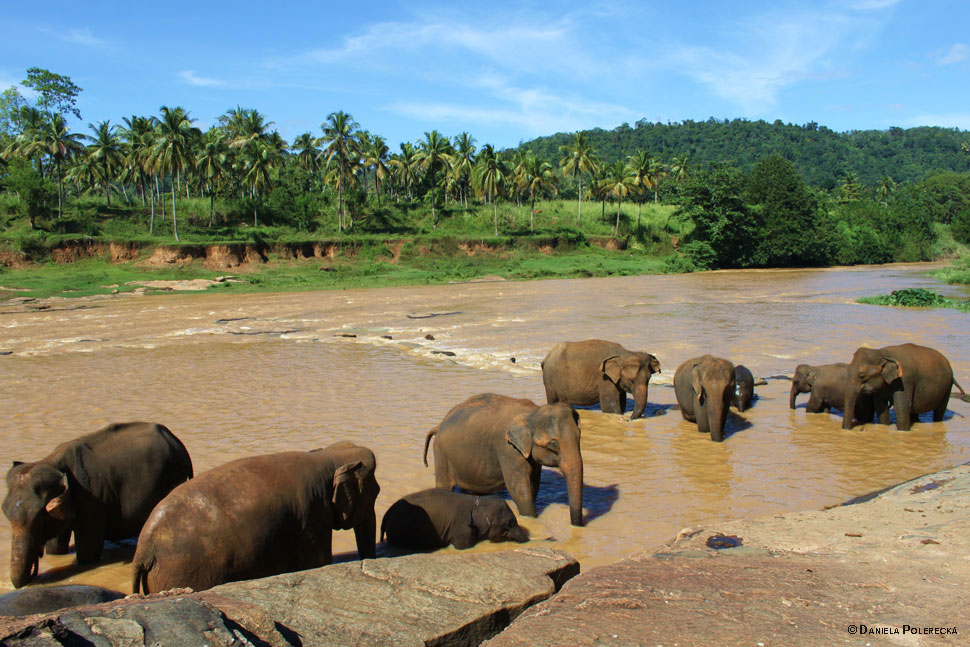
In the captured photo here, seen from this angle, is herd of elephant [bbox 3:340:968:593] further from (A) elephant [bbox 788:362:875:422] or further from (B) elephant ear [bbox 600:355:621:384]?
(A) elephant [bbox 788:362:875:422]

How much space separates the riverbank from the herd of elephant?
86 cm

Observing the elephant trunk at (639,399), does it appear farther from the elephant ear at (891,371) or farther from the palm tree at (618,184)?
the palm tree at (618,184)

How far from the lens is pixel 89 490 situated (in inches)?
262

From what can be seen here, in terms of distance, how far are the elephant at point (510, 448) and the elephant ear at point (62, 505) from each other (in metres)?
3.80

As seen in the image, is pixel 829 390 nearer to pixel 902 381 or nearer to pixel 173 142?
pixel 902 381

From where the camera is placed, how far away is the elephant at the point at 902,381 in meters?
11.3

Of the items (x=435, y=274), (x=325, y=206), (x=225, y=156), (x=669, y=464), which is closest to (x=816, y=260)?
(x=435, y=274)

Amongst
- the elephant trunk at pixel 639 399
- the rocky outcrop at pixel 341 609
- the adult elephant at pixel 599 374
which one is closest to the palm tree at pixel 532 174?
the adult elephant at pixel 599 374

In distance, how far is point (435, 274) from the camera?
180 ft

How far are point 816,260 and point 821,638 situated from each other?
234 ft

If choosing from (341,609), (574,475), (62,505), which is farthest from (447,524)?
(62,505)

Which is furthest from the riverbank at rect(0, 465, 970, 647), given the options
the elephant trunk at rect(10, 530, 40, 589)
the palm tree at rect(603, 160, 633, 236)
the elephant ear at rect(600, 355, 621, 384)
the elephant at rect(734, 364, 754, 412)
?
the palm tree at rect(603, 160, 633, 236)

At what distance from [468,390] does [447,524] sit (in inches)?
311

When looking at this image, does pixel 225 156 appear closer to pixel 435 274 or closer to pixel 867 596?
pixel 435 274
